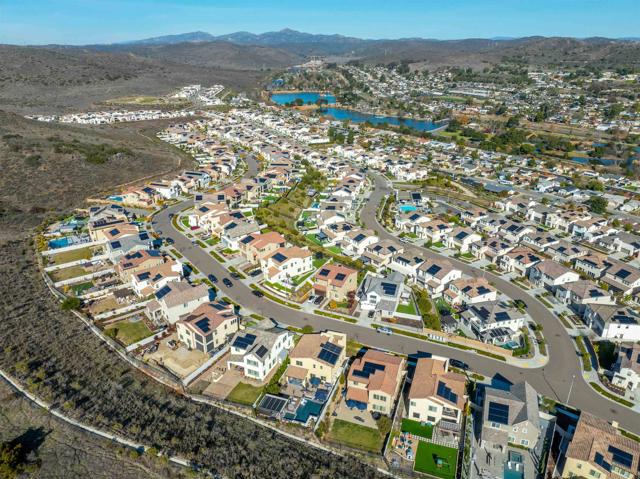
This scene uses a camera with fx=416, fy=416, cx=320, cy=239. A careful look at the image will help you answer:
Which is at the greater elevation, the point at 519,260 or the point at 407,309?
the point at 519,260

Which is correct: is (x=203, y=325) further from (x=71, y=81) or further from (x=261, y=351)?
(x=71, y=81)

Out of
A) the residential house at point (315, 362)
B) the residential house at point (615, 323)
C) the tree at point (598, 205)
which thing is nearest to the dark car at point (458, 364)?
the residential house at point (315, 362)

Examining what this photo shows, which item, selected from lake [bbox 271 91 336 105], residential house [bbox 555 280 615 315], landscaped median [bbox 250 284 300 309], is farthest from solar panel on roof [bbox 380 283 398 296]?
lake [bbox 271 91 336 105]

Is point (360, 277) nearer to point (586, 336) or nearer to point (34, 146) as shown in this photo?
point (586, 336)

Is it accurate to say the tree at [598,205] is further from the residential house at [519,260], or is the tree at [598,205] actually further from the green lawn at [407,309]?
the green lawn at [407,309]

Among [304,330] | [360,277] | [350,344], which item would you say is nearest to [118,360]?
[304,330]

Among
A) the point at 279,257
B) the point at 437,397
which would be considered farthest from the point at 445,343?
the point at 279,257
